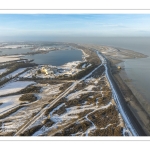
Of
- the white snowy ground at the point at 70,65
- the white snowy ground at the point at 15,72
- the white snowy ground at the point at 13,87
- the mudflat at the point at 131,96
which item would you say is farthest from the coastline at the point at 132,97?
the white snowy ground at the point at 15,72

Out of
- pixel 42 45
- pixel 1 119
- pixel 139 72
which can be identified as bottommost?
pixel 1 119

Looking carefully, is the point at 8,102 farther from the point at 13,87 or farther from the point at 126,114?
the point at 126,114

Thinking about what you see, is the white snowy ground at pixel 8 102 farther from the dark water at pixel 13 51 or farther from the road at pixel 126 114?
the dark water at pixel 13 51

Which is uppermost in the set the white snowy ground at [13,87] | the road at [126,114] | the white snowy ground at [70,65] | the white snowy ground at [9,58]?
the white snowy ground at [9,58]

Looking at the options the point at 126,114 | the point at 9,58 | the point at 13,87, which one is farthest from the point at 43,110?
the point at 9,58
